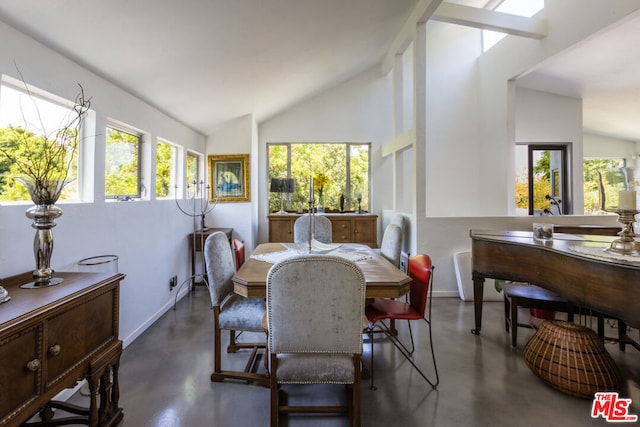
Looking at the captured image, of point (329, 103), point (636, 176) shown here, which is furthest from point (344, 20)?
point (636, 176)

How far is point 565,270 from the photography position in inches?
77.2

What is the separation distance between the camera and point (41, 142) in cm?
180

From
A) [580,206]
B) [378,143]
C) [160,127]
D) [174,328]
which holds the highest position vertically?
[378,143]

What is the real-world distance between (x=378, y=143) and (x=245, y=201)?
2.64 meters

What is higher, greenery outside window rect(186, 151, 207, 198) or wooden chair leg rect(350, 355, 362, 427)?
greenery outside window rect(186, 151, 207, 198)

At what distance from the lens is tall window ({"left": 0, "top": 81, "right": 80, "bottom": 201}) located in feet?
5.33

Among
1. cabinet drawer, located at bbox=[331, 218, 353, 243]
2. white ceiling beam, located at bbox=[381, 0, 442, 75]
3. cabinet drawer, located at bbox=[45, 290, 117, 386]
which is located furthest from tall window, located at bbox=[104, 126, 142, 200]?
white ceiling beam, located at bbox=[381, 0, 442, 75]

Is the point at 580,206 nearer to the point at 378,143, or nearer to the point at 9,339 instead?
Answer: the point at 378,143

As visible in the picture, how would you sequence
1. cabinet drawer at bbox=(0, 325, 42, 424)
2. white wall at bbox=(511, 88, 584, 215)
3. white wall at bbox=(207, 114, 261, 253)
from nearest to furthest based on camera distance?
cabinet drawer at bbox=(0, 325, 42, 424) → white wall at bbox=(207, 114, 261, 253) → white wall at bbox=(511, 88, 584, 215)

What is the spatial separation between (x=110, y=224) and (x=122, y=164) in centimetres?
69

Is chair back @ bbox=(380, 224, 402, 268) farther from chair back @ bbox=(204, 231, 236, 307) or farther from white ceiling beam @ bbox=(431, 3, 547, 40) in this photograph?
white ceiling beam @ bbox=(431, 3, 547, 40)

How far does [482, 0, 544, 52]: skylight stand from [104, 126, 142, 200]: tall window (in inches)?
211

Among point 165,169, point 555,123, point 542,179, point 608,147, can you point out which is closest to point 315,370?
point 165,169

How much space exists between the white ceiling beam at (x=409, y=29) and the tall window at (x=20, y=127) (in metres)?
3.74
